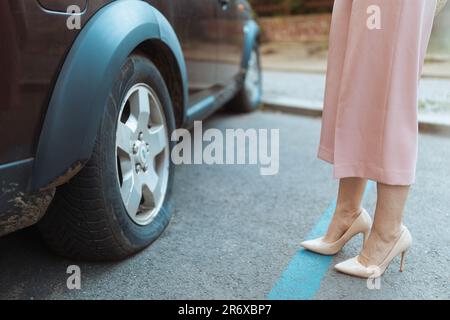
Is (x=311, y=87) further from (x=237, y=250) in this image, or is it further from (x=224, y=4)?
(x=237, y=250)

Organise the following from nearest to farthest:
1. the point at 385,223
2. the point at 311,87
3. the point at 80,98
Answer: the point at 80,98 < the point at 385,223 < the point at 311,87

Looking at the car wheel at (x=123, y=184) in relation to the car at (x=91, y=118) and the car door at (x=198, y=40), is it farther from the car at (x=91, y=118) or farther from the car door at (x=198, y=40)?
the car door at (x=198, y=40)

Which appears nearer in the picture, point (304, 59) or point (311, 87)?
point (311, 87)

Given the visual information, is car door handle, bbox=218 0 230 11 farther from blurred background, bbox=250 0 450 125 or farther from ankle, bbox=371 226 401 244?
ankle, bbox=371 226 401 244

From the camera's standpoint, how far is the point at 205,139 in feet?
13.4

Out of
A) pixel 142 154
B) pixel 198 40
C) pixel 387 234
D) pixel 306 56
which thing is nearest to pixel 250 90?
pixel 198 40

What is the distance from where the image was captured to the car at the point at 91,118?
153 cm

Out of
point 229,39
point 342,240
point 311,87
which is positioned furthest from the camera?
point 311,87

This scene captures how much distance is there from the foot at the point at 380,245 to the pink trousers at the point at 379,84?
0.23 meters

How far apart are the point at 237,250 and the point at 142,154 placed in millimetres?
613

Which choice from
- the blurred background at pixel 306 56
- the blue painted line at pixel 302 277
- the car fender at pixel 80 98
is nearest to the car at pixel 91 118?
the car fender at pixel 80 98

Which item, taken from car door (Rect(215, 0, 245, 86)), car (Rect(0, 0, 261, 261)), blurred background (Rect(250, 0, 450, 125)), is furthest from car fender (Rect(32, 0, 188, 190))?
blurred background (Rect(250, 0, 450, 125))

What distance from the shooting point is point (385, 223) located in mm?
1920

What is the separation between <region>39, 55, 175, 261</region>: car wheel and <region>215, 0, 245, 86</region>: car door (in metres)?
1.11
